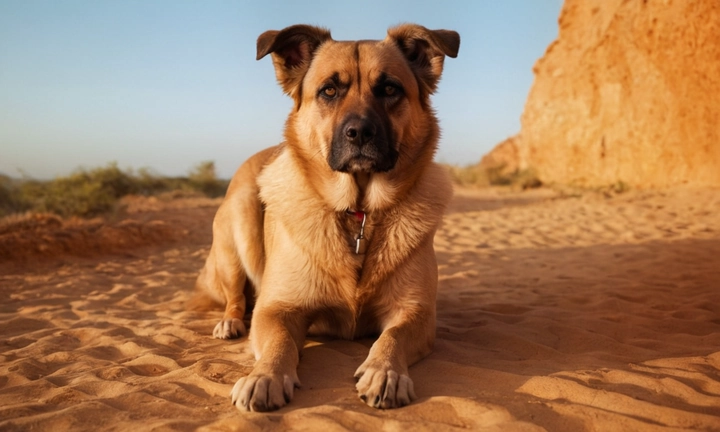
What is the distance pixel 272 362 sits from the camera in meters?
2.44

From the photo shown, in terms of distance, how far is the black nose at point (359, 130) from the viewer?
2973 millimetres

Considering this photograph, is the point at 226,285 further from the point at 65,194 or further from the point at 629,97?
the point at 629,97

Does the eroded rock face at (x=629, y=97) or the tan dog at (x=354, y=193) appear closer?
the tan dog at (x=354, y=193)

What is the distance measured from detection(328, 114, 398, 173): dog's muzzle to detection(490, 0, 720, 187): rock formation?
10.9 metres

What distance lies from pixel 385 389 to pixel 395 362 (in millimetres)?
260

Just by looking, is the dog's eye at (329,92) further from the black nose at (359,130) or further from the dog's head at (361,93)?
the black nose at (359,130)

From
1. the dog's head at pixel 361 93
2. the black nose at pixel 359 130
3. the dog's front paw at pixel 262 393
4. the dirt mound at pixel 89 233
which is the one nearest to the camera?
the dog's front paw at pixel 262 393

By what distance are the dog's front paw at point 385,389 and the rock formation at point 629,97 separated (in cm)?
1187

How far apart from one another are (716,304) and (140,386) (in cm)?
404

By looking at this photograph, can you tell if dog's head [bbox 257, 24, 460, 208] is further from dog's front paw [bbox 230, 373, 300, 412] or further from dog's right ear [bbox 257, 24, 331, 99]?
dog's front paw [bbox 230, 373, 300, 412]

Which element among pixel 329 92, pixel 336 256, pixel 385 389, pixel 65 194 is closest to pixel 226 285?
pixel 336 256

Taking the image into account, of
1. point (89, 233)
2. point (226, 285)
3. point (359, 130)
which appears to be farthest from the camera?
point (89, 233)

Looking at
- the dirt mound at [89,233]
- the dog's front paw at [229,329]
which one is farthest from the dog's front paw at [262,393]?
the dirt mound at [89,233]

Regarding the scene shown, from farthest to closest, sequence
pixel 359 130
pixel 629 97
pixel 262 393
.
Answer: pixel 629 97, pixel 359 130, pixel 262 393
